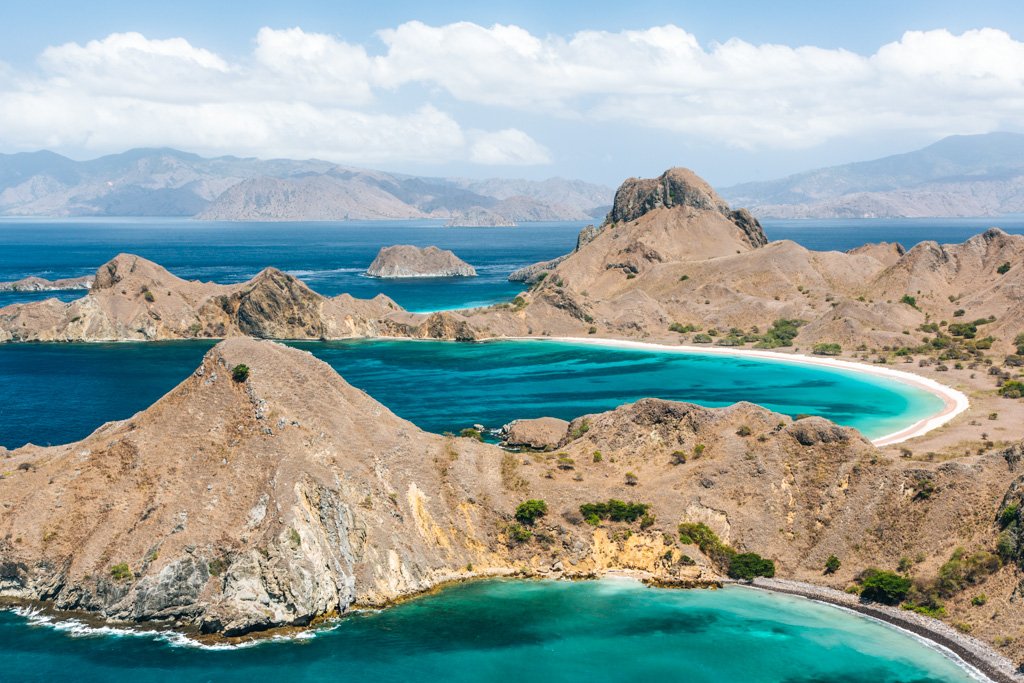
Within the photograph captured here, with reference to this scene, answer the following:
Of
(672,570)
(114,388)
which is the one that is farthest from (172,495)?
(114,388)

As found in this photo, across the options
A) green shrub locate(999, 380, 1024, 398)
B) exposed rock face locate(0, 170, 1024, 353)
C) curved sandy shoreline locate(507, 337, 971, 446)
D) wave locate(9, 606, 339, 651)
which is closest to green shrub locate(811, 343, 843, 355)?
curved sandy shoreline locate(507, 337, 971, 446)

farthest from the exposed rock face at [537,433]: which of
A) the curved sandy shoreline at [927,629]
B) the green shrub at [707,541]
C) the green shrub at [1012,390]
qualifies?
the green shrub at [1012,390]

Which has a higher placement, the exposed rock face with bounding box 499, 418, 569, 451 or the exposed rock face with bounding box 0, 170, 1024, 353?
the exposed rock face with bounding box 0, 170, 1024, 353

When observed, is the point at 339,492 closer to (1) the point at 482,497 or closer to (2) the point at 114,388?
(1) the point at 482,497

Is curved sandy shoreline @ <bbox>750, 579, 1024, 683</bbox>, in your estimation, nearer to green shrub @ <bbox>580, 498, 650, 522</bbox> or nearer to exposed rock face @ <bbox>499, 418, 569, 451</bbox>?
green shrub @ <bbox>580, 498, 650, 522</bbox>

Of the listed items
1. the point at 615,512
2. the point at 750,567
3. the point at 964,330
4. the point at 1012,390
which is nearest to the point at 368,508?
the point at 615,512

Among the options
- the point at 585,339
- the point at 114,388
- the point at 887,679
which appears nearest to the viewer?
the point at 887,679
